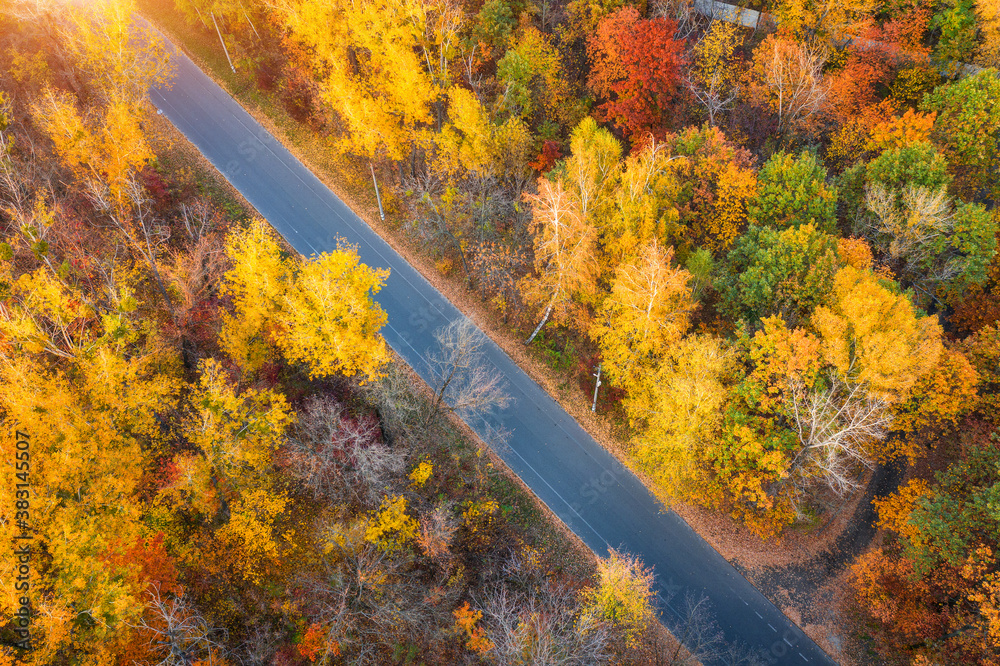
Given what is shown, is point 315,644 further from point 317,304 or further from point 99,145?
point 99,145

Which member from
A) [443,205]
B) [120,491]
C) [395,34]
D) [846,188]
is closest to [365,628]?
Result: [120,491]

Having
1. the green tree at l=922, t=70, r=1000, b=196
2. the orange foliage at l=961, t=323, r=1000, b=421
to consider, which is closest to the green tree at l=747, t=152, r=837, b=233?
the green tree at l=922, t=70, r=1000, b=196

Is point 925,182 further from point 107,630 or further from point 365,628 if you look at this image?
point 107,630

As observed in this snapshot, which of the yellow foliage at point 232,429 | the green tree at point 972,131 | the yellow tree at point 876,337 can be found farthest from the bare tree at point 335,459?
the green tree at point 972,131

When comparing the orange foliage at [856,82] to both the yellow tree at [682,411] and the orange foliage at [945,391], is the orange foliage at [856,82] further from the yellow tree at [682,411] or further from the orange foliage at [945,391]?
the yellow tree at [682,411]

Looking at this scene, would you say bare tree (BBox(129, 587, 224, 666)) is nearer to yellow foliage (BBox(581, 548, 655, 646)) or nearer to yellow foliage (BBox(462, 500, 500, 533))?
yellow foliage (BBox(462, 500, 500, 533))
